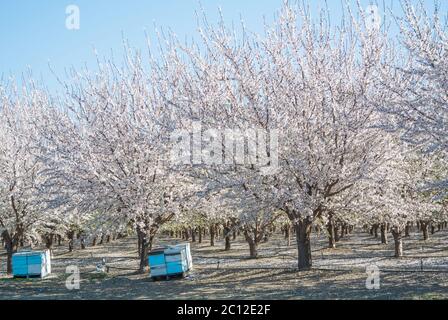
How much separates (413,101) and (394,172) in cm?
359

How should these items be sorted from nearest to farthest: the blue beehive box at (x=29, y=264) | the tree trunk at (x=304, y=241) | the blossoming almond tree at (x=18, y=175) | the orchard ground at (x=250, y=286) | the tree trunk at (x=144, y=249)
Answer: the orchard ground at (x=250, y=286), the tree trunk at (x=304, y=241), the tree trunk at (x=144, y=249), the blue beehive box at (x=29, y=264), the blossoming almond tree at (x=18, y=175)

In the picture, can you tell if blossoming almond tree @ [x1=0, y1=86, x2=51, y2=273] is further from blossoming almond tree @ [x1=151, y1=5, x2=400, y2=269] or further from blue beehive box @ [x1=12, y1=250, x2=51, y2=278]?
blossoming almond tree @ [x1=151, y1=5, x2=400, y2=269]

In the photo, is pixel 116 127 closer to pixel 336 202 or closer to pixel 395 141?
pixel 336 202

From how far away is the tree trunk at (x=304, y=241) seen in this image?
52.0ft

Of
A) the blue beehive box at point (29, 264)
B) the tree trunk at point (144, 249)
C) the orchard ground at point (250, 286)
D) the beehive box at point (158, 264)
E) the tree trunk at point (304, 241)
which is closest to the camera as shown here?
the orchard ground at point (250, 286)

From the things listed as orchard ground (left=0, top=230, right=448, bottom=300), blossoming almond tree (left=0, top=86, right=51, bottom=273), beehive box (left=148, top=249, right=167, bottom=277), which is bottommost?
orchard ground (left=0, top=230, right=448, bottom=300)

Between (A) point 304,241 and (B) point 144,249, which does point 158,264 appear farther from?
(A) point 304,241

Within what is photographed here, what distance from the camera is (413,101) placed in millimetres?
12500

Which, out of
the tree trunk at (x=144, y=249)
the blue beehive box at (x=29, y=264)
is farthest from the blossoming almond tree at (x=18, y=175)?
the tree trunk at (x=144, y=249)

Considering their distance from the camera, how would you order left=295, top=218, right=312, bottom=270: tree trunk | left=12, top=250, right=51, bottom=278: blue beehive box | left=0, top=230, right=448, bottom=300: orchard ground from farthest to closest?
left=12, top=250, right=51, bottom=278: blue beehive box, left=295, top=218, right=312, bottom=270: tree trunk, left=0, top=230, right=448, bottom=300: orchard ground

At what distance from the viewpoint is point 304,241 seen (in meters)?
15.9

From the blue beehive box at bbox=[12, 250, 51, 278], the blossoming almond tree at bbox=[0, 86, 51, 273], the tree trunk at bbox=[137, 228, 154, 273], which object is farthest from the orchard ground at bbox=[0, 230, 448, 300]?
the blossoming almond tree at bbox=[0, 86, 51, 273]

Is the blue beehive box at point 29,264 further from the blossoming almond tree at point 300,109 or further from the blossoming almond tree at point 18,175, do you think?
the blossoming almond tree at point 300,109

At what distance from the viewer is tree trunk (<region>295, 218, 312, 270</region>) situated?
52.0ft
